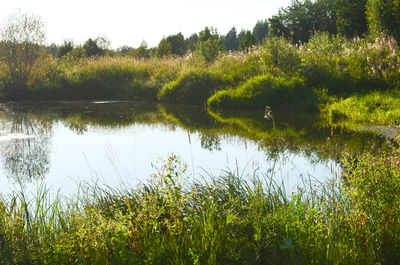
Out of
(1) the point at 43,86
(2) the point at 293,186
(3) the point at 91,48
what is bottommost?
(2) the point at 293,186

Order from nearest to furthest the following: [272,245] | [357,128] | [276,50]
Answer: [272,245] < [357,128] < [276,50]

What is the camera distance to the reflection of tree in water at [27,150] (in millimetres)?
5490

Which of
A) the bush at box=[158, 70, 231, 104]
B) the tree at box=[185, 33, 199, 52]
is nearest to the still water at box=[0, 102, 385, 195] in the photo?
the bush at box=[158, 70, 231, 104]

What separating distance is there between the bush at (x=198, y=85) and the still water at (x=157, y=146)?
2242 mm

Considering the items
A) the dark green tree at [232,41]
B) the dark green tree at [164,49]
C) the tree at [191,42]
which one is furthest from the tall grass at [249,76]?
the dark green tree at [232,41]

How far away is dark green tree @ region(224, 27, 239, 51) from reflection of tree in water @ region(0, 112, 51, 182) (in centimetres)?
5708

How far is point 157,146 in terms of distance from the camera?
23.2 feet

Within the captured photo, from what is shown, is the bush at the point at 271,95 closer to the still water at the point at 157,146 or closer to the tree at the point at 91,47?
the still water at the point at 157,146

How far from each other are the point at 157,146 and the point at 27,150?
2.20 meters

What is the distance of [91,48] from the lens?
30.9 metres

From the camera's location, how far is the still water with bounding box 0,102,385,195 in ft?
16.5

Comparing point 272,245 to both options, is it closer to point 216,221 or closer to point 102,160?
point 216,221

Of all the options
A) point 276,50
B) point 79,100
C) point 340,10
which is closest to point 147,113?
point 276,50

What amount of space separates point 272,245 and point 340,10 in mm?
24575
